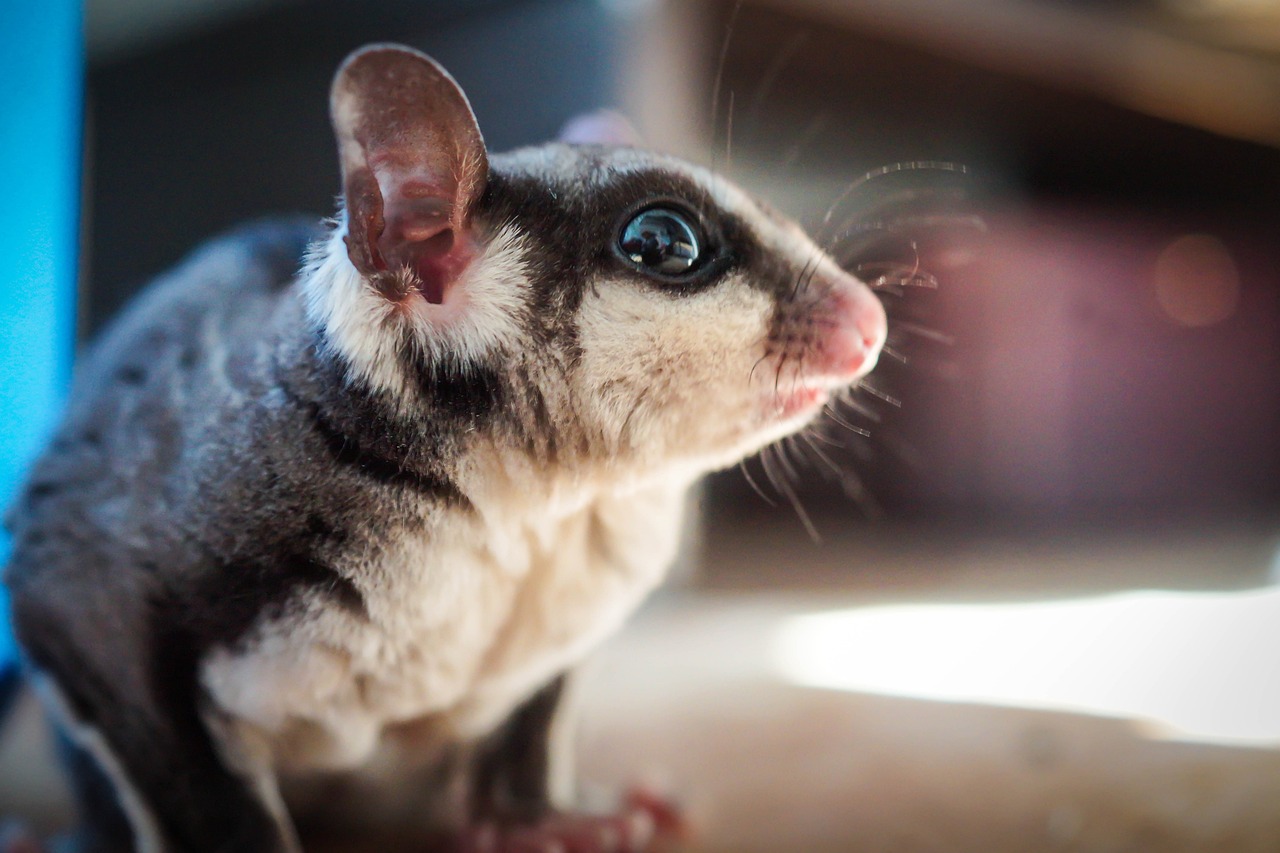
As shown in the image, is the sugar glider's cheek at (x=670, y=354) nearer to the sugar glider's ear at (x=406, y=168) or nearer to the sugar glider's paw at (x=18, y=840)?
the sugar glider's ear at (x=406, y=168)

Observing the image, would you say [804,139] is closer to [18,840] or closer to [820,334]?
[820,334]

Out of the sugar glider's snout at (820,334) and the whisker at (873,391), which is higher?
the whisker at (873,391)

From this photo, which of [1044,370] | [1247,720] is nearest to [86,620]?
[1247,720]

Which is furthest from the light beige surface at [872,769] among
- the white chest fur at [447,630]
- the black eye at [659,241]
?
the black eye at [659,241]

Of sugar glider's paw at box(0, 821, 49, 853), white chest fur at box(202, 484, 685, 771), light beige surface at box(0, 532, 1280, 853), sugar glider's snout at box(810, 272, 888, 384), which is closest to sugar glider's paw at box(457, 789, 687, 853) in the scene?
light beige surface at box(0, 532, 1280, 853)

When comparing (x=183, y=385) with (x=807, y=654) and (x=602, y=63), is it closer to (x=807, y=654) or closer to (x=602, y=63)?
A: (x=602, y=63)

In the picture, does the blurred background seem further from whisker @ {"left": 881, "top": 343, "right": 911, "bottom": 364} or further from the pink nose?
the pink nose

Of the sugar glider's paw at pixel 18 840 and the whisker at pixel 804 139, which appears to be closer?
the sugar glider's paw at pixel 18 840
